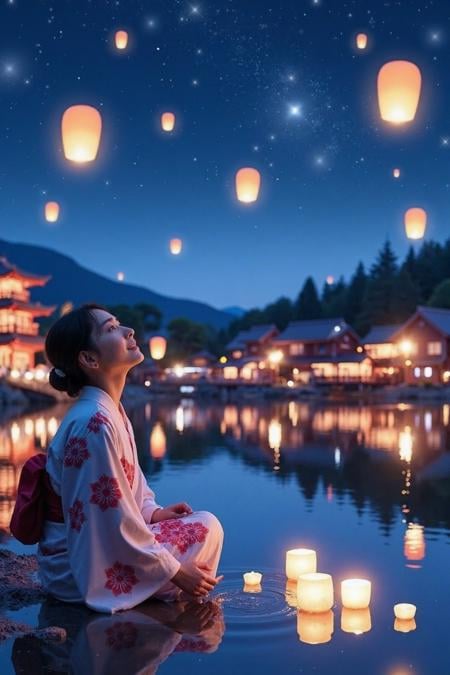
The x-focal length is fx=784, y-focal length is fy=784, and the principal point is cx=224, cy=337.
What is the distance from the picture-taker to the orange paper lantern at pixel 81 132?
8.67m

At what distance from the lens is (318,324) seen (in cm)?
5031

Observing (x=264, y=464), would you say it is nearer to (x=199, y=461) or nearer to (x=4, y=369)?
(x=199, y=461)

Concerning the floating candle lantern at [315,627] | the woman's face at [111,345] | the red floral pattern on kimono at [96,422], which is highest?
the woman's face at [111,345]

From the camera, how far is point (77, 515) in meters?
3.03

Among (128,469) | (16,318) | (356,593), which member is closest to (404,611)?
(356,593)

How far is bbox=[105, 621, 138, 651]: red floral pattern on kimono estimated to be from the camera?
2.84m

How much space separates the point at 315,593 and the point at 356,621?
0.69 feet

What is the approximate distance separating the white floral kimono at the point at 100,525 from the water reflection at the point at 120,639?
76 mm

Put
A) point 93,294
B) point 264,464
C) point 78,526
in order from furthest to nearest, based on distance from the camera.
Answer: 1. point 93,294
2. point 264,464
3. point 78,526

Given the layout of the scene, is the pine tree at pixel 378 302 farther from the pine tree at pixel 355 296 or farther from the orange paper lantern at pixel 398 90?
the orange paper lantern at pixel 398 90

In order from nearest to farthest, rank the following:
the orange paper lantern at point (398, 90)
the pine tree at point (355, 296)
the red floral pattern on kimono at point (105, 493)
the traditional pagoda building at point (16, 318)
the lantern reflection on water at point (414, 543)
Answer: the red floral pattern on kimono at point (105, 493)
the lantern reflection on water at point (414, 543)
the orange paper lantern at point (398, 90)
the traditional pagoda building at point (16, 318)
the pine tree at point (355, 296)

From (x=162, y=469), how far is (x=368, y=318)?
4600 cm

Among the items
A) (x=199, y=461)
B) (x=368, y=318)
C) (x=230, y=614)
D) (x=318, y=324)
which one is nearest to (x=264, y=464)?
(x=199, y=461)

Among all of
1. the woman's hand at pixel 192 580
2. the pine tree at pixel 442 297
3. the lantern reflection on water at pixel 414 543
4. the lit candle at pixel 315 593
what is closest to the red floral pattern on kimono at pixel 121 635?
the woman's hand at pixel 192 580
